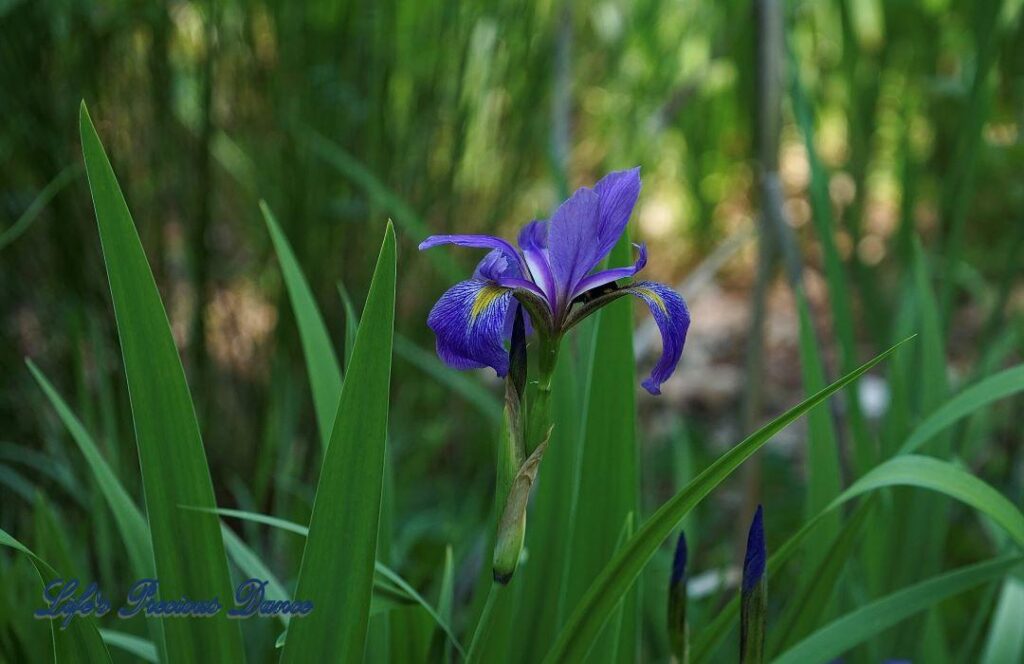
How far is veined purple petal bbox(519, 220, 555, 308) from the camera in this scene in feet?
2.01

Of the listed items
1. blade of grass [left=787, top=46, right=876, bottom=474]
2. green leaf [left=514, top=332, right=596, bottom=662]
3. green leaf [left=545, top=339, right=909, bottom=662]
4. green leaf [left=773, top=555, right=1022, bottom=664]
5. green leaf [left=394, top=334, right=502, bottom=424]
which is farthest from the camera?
green leaf [left=394, top=334, right=502, bottom=424]

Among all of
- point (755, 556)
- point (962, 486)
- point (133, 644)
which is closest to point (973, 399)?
point (962, 486)

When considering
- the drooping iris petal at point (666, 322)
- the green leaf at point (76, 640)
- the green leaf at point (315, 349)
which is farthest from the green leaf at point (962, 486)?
the green leaf at point (76, 640)

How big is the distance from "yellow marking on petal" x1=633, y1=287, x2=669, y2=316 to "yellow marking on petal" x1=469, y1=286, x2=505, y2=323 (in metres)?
0.08

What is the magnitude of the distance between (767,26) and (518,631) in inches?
29.0

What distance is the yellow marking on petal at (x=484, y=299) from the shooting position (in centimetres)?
57

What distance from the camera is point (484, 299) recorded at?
574 millimetres

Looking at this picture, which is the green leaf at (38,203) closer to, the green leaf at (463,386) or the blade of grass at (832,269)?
the green leaf at (463,386)

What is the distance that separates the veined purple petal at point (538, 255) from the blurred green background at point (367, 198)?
266 millimetres

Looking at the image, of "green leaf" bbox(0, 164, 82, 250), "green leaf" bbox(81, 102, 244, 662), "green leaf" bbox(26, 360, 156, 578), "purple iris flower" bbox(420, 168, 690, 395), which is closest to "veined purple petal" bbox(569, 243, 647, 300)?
"purple iris flower" bbox(420, 168, 690, 395)

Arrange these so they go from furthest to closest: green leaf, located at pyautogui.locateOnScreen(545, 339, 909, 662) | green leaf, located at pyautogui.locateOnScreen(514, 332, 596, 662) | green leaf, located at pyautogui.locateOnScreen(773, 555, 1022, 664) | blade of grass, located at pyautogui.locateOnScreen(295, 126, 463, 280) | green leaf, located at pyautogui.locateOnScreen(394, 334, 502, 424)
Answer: green leaf, located at pyautogui.locateOnScreen(394, 334, 502, 424) → blade of grass, located at pyautogui.locateOnScreen(295, 126, 463, 280) → green leaf, located at pyautogui.locateOnScreen(514, 332, 596, 662) → green leaf, located at pyautogui.locateOnScreen(773, 555, 1022, 664) → green leaf, located at pyautogui.locateOnScreen(545, 339, 909, 662)

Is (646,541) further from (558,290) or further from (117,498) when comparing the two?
(117,498)

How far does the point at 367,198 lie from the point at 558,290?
1003 millimetres

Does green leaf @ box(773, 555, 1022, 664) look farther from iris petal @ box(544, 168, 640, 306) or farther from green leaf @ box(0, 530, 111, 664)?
green leaf @ box(0, 530, 111, 664)
